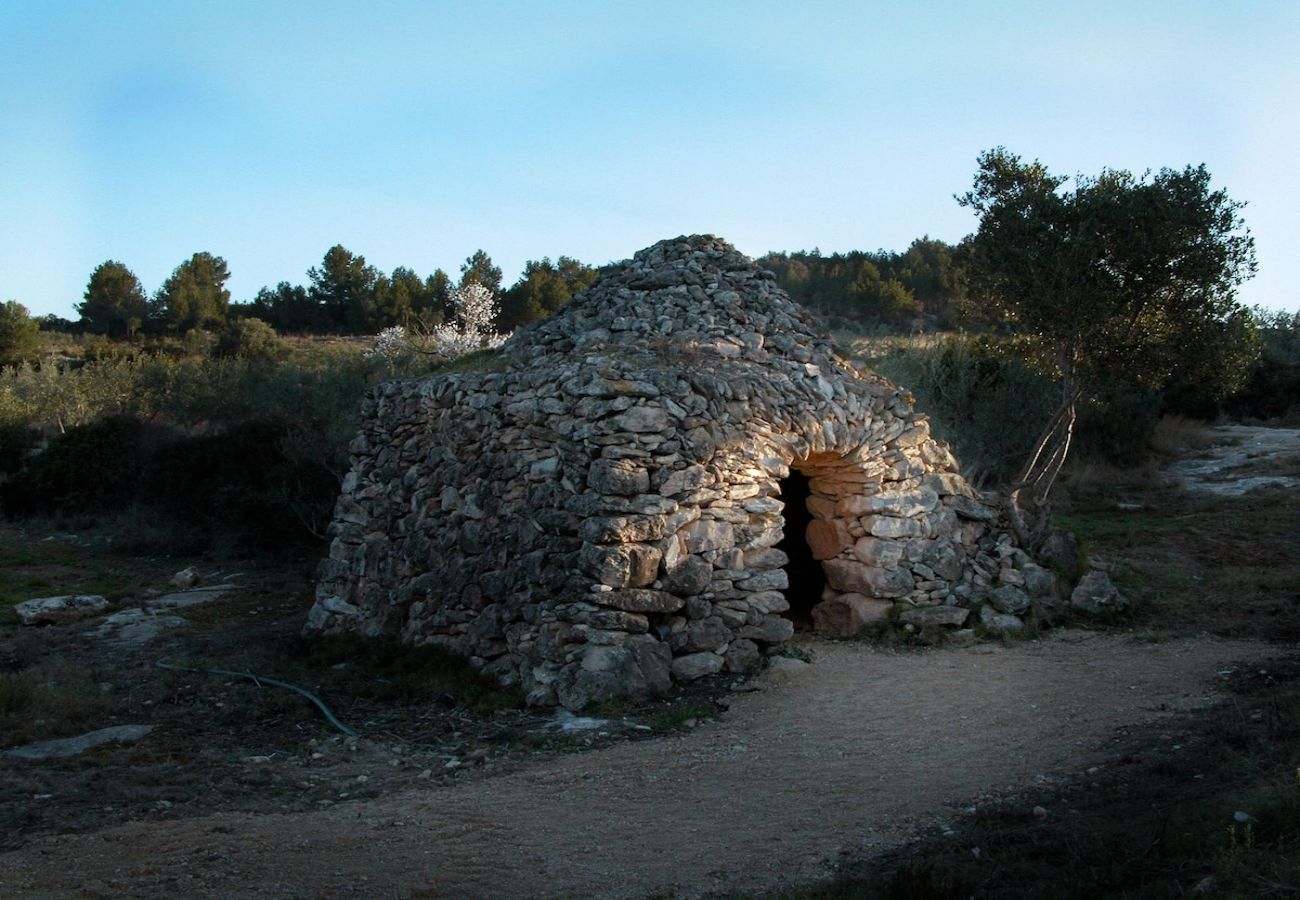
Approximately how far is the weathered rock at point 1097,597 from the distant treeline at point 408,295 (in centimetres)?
2198

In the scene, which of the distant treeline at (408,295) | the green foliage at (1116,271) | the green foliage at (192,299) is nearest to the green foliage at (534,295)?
the distant treeline at (408,295)

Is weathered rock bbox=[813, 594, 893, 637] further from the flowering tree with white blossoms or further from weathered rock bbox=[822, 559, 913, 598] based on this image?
the flowering tree with white blossoms

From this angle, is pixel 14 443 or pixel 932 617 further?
pixel 14 443

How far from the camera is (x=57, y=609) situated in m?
12.1

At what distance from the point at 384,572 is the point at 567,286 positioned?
25.6 meters

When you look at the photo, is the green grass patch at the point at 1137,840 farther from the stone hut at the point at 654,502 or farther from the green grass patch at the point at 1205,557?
the green grass patch at the point at 1205,557

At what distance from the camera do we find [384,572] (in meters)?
9.83

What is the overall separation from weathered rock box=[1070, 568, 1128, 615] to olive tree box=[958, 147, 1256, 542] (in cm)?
77

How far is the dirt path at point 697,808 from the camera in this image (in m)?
A: 4.71

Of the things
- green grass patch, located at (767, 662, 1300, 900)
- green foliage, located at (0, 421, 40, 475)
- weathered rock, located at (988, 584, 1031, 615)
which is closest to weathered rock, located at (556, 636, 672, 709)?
green grass patch, located at (767, 662, 1300, 900)

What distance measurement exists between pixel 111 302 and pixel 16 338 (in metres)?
8.10

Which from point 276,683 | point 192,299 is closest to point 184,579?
point 276,683

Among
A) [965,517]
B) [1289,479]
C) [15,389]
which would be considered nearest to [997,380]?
[1289,479]

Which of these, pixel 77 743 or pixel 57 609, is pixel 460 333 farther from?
pixel 77 743
